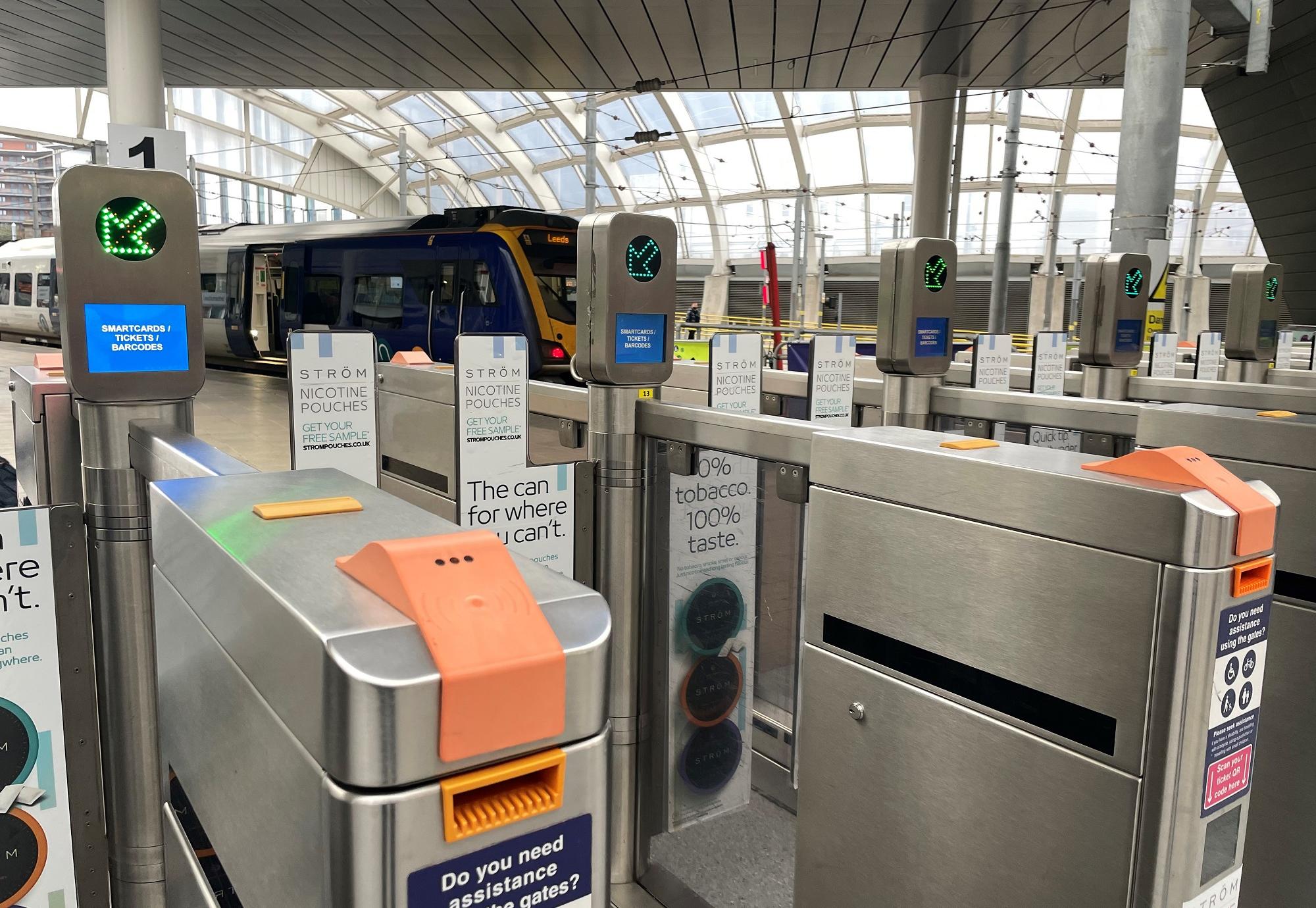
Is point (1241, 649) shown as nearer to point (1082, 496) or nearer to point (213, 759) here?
point (1082, 496)

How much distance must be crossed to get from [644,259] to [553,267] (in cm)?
997

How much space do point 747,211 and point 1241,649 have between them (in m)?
35.0

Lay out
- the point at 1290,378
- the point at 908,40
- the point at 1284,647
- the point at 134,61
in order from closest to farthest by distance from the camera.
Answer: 1. the point at 1284,647
2. the point at 1290,378
3. the point at 134,61
4. the point at 908,40

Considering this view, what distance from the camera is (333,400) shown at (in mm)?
4047

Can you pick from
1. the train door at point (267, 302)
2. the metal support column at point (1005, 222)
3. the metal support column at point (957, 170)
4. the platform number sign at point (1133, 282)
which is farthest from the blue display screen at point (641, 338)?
the train door at point (267, 302)

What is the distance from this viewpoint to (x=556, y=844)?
80 cm

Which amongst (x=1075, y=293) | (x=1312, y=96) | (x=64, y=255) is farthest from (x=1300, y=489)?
(x=1075, y=293)

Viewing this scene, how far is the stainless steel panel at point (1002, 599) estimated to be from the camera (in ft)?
5.50

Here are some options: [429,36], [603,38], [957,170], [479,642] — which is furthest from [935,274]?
[957,170]

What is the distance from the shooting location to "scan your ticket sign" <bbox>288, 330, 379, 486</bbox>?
3.95 m

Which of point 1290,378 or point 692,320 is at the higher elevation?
point 692,320

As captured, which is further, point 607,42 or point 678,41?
point 607,42

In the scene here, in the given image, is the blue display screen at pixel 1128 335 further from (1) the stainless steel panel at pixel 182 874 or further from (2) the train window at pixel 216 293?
(2) the train window at pixel 216 293

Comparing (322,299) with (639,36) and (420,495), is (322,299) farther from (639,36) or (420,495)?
(420,495)
